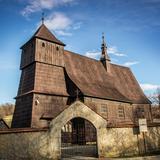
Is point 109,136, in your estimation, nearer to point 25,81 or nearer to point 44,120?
point 44,120

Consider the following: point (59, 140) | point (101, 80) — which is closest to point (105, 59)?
point (101, 80)

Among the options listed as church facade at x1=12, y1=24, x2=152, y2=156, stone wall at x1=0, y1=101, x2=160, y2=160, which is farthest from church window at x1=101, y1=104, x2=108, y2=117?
stone wall at x1=0, y1=101, x2=160, y2=160

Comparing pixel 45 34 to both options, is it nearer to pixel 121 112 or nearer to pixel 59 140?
pixel 121 112

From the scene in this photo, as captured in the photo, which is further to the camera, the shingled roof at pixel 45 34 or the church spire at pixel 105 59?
the church spire at pixel 105 59

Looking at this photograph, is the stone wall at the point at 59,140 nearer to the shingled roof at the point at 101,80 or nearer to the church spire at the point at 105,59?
the shingled roof at the point at 101,80

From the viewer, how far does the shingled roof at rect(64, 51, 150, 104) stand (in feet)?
87.2

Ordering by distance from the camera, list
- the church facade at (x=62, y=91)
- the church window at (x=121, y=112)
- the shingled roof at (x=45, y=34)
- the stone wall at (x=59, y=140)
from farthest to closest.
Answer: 1. the church window at (x=121, y=112)
2. the shingled roof at (x=45, y=34)
3. the church facade at (x=62, y=91)
4. the stone wall at (x=59, y=140)

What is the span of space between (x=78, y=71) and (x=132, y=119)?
10189 millimetres

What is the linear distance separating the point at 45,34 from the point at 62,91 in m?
8.19

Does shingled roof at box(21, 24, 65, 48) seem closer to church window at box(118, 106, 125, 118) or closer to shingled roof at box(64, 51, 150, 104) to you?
shingled roof at box(64, 51, 150, 104)

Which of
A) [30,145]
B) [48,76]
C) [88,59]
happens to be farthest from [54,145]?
[88,59]

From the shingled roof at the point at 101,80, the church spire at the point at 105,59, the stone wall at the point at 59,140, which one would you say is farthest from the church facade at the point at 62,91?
the stone wall at the point at 59,140

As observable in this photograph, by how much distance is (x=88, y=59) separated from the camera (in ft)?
108

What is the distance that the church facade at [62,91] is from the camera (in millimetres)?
22000
